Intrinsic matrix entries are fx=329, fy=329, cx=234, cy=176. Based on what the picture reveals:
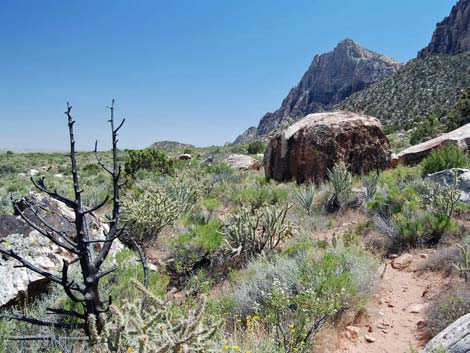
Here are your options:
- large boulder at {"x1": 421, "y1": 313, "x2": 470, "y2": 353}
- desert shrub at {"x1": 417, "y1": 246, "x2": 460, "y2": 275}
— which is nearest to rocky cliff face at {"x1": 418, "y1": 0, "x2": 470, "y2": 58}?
desert shrub at {"x1": 417, "y1": 246, "x2": 460, "y2": 275}

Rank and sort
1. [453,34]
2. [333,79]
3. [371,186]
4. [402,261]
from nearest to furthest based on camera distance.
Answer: [402,261], [371,186], [453,34], [333,79]

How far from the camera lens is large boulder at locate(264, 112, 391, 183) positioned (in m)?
9.38

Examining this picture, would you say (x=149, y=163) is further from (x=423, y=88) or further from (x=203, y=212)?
(x=423, y=88)

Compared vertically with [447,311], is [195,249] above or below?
above

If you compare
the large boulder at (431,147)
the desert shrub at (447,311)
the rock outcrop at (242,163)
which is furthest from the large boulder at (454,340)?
the rock outcrop at (242,163)

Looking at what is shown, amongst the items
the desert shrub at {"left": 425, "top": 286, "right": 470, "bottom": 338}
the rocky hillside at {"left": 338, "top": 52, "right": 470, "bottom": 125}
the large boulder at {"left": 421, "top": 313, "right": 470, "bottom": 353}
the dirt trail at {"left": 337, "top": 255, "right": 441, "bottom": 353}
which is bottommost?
the dirt trail at {"left": 337, "top": 255, "right": 441, "bottom": 353}

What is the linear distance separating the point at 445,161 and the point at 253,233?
5434mm

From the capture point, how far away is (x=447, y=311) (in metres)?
3.23

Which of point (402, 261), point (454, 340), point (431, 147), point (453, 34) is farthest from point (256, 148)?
point (453, 34)

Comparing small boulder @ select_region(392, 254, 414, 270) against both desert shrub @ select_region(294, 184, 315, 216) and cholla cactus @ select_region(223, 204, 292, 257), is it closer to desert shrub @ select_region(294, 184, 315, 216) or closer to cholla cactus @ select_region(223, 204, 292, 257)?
cholla cactus @ select_region(223, 204, 292, 257)

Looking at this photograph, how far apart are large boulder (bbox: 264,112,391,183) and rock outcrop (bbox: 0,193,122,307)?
6.12 metres

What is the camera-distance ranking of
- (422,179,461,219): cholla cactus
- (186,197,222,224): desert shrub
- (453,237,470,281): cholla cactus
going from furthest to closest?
(186,197,222,224): desert shrub < (422,179,461,219): cholla cactus < (453,237,470,281): cholla cactus

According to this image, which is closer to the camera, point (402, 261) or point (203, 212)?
point (402, 261)

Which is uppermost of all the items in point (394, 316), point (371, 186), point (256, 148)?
point (256, 148)
